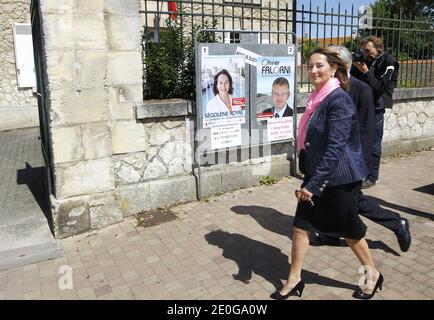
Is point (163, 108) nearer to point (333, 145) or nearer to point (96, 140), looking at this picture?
point (96, 140)

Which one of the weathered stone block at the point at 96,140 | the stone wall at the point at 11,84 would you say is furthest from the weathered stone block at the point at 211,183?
the stone wall at the point at 11,84

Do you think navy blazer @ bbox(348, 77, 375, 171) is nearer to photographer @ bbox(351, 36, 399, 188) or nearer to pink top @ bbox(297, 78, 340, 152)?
pink top @ bbox(297, 78, 340, 152)

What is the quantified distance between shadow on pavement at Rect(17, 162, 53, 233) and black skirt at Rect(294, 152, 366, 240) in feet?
9.71

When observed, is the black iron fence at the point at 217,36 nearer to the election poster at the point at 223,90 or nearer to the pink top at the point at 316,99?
the election poster at the point at 223,90

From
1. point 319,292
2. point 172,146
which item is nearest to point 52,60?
point 172,146

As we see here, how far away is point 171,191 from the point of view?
526cm

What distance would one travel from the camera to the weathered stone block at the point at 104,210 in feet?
15.0

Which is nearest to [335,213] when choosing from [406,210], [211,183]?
[406,210]

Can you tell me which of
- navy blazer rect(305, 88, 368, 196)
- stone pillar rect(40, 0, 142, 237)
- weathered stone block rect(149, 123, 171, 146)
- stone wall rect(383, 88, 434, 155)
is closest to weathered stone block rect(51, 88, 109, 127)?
stone pillar rect(40, 0, 142, 237)

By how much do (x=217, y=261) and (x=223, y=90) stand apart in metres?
2.37

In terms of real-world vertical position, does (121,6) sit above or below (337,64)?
above

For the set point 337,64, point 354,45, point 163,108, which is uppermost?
point 354,45

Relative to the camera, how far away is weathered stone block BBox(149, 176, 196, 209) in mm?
5137

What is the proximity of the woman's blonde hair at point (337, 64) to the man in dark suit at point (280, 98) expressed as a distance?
2.83 m
